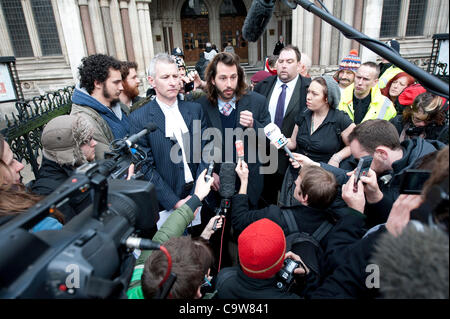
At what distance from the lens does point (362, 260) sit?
3.59 ft

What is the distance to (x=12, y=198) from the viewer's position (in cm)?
126

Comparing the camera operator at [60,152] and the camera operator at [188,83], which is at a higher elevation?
the camera operator at [188,83]

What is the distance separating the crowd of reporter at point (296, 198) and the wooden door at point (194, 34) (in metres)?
12.4

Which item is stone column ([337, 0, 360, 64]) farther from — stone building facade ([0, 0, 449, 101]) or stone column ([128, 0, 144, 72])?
stone column ([128, 0, 144, 72])

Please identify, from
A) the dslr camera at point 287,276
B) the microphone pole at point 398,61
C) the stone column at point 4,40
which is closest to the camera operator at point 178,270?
the dslr camera at point 287,276

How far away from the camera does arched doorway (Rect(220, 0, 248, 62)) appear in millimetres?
14289

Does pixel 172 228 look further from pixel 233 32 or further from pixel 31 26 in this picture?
pixel 233 32

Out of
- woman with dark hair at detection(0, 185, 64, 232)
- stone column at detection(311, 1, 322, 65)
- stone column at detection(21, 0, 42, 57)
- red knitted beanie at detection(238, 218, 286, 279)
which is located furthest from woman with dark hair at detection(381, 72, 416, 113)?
stone column at detection(21, 0, 42, 57)

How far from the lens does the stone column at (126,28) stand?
9656 millimetres

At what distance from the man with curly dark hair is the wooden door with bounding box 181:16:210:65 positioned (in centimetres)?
1292

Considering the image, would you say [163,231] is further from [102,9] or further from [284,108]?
[102,9]

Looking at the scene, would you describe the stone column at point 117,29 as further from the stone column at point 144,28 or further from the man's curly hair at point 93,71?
the man's curly hair at point 93,71

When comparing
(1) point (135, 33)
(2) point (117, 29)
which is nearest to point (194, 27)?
(1) point (135, 33)

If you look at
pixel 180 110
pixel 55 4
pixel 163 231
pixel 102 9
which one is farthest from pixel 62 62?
pixel 163 231
